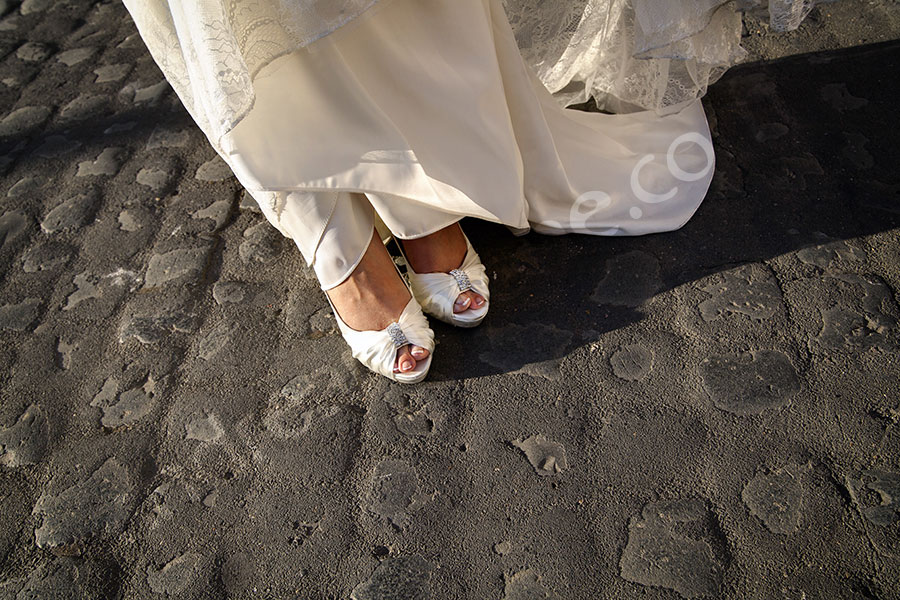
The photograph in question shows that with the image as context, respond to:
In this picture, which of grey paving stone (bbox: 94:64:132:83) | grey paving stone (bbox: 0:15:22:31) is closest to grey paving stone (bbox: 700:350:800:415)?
grey paving stone (bbox: 94:64:132:83)

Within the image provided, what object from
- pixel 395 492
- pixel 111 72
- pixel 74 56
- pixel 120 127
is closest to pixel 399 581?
pixel 395 492

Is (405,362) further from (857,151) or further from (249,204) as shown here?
(857,151)

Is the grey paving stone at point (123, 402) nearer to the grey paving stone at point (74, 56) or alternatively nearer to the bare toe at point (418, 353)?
the bare toe at point (418, 353)

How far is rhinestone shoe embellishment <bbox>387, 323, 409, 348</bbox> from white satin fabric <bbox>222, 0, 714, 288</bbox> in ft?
0.90

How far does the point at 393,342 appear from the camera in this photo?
6.48 ft

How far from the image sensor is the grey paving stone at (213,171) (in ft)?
9.18

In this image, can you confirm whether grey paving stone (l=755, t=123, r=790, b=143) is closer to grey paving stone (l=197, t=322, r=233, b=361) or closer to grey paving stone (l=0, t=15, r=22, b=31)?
grey paving stone (l=197, t=322, r=233, b=361)

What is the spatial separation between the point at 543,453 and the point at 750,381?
0.56m

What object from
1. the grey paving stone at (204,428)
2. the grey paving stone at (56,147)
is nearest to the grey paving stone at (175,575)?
the grey paving stone at (204,428)

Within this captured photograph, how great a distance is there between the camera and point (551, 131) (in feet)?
7.52

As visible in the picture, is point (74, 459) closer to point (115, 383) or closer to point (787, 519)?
point (115, 383)

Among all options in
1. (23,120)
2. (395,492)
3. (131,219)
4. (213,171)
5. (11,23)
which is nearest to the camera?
(395,492)

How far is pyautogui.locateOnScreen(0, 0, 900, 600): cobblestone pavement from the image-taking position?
160 centimetres

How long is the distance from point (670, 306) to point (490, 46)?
34.2 inches
